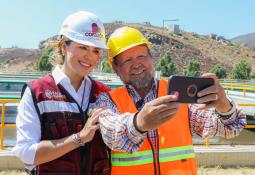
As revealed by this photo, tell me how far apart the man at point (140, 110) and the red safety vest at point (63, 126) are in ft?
0.45

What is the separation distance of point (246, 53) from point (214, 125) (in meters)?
102

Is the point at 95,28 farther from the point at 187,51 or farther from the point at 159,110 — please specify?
the point at 187,51

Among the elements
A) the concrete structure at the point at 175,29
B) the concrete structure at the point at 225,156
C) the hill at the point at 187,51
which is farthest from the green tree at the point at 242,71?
the concrete structure at the point at 175,29

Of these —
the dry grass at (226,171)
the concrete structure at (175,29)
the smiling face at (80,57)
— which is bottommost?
the dry grass at (226,171)

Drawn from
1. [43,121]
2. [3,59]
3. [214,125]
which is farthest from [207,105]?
[3,59]

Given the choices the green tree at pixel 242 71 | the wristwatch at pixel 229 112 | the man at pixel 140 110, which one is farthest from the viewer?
the green tree at pixel 242 71

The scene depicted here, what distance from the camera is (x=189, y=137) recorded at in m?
2.46

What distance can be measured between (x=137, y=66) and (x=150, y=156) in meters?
0.55

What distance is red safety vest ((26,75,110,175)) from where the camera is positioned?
7.89ft

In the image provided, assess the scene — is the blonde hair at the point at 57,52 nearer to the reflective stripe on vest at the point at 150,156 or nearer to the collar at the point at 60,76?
the collar at the point at 60,76

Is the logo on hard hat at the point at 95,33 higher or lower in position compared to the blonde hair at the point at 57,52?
higher

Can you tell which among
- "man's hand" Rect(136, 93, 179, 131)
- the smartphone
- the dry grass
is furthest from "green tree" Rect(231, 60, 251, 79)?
"man's hand" Rect(136, 93, 179, 131)

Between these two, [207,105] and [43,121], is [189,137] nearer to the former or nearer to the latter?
[207,105]

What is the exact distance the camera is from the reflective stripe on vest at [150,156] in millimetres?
2340
